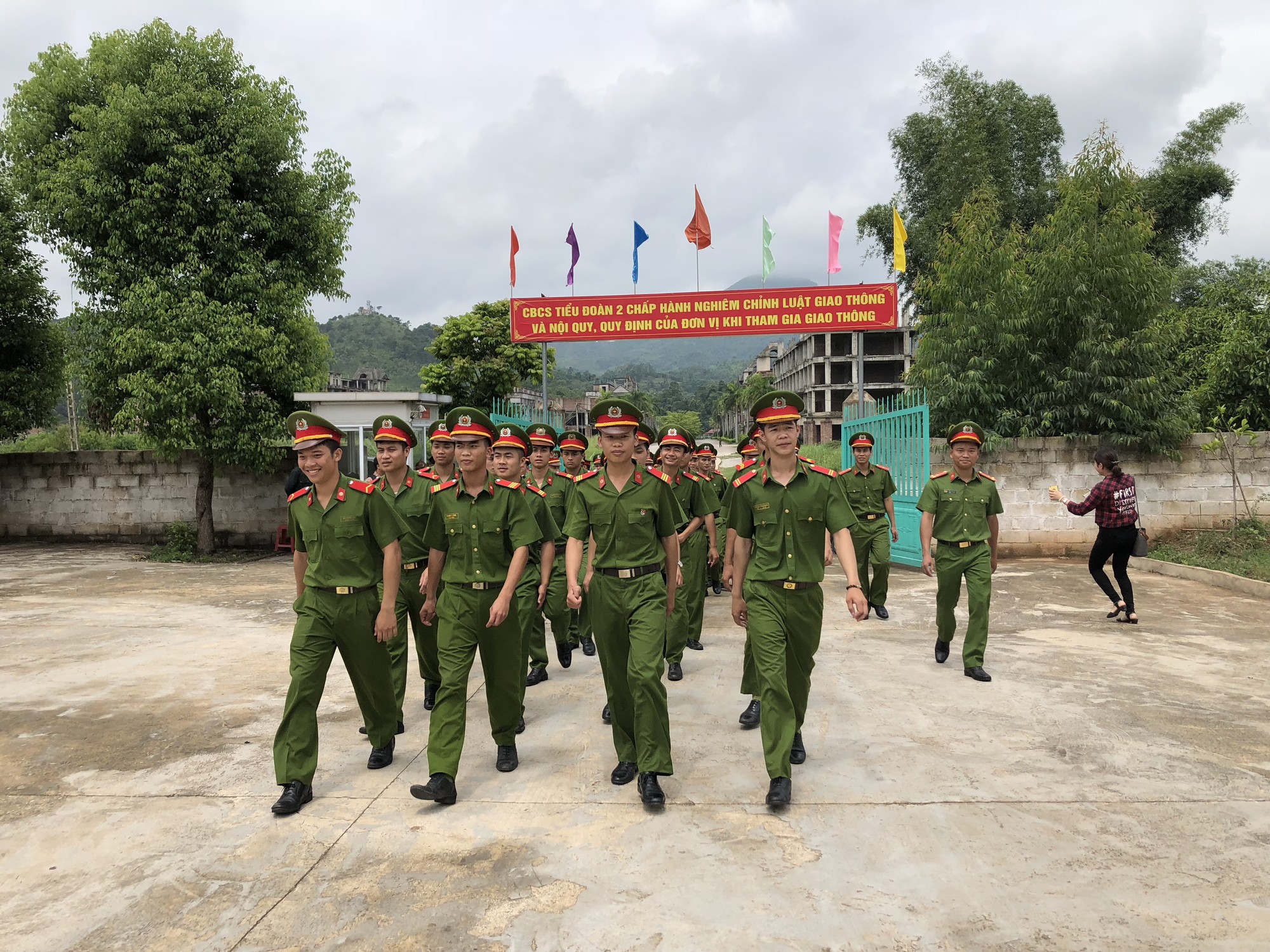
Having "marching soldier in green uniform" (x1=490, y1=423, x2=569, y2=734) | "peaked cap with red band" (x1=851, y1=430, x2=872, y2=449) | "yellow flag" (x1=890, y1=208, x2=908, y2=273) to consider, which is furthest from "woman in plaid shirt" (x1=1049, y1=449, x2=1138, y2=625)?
"yellow flag" (x1=890, y1=208, x2=908, y2=273)

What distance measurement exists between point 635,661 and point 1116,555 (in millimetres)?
6031

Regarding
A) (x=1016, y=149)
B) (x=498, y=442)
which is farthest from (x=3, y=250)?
(x=1016, y=149)

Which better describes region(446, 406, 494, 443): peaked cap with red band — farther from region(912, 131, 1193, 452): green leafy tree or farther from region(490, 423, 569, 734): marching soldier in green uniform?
region(912, 131, 1193, 452): green leafy tree

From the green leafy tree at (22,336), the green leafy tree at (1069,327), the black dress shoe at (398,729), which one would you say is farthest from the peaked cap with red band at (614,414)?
the green leafy tree at (22,336)

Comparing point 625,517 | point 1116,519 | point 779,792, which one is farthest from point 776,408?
point 1116,519

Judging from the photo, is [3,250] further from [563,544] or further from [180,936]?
[180,936]

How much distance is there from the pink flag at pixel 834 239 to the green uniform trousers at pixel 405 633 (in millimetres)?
12823

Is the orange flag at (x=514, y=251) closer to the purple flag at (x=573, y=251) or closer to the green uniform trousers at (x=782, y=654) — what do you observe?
the purple flag at (x=573, y=251)

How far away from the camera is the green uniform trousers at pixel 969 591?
6164 mm

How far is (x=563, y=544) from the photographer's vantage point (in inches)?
280

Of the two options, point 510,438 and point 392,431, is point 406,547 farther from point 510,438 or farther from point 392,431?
point 510,438

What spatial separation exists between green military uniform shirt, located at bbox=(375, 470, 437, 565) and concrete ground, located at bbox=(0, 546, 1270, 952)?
3.65ft

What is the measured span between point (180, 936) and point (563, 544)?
14.5 ft

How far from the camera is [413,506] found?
548 cm
